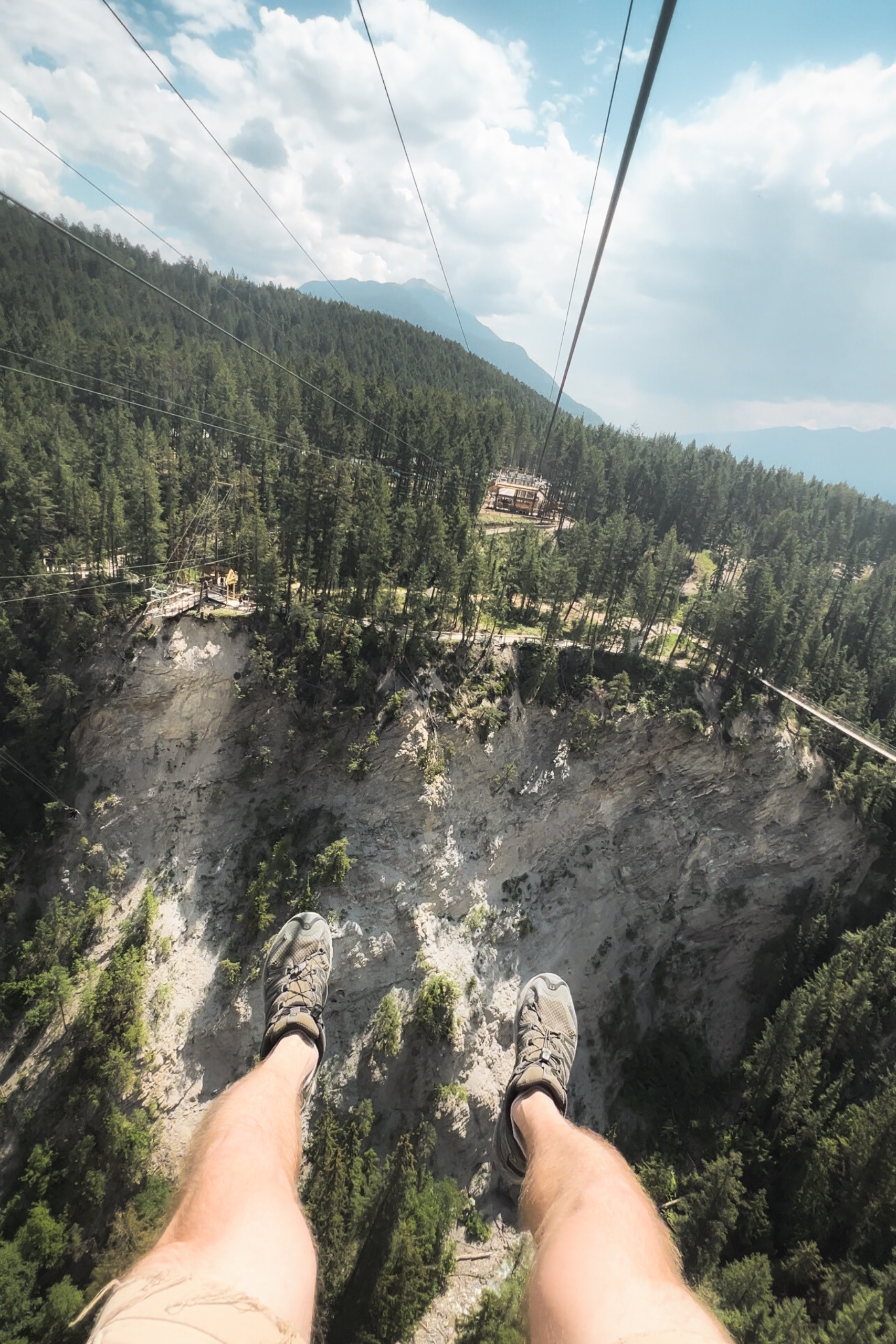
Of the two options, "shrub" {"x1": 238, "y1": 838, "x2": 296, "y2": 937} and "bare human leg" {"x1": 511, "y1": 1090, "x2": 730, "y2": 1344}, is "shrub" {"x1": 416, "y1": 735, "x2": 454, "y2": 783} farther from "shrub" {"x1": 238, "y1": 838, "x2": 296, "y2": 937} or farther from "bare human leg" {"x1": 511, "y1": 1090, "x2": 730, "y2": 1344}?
"bare human leg" {"x1": 511, "y1": 1090, "x2": 730, "y2": 1344}

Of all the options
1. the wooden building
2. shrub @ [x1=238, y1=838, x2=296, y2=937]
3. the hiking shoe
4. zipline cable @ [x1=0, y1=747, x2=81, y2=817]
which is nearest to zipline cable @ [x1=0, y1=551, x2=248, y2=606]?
zipline cable @ [x1=0, y1=747, x2=81, y2=817]

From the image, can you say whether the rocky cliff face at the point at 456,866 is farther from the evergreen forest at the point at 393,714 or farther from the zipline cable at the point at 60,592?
the zipline cable at the point at 60,592

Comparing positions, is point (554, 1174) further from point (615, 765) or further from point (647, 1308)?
point (615, 765)

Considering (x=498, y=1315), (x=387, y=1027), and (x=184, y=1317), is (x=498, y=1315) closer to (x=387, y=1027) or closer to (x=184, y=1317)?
(x=387, y=1027)

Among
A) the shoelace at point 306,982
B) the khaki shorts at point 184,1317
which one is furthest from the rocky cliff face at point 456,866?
the khaki shorts at point 184,1317

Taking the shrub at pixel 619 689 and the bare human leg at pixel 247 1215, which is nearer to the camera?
the bare human leg at pixel 247 1215

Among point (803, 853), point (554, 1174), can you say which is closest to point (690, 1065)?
point (803, 853)
